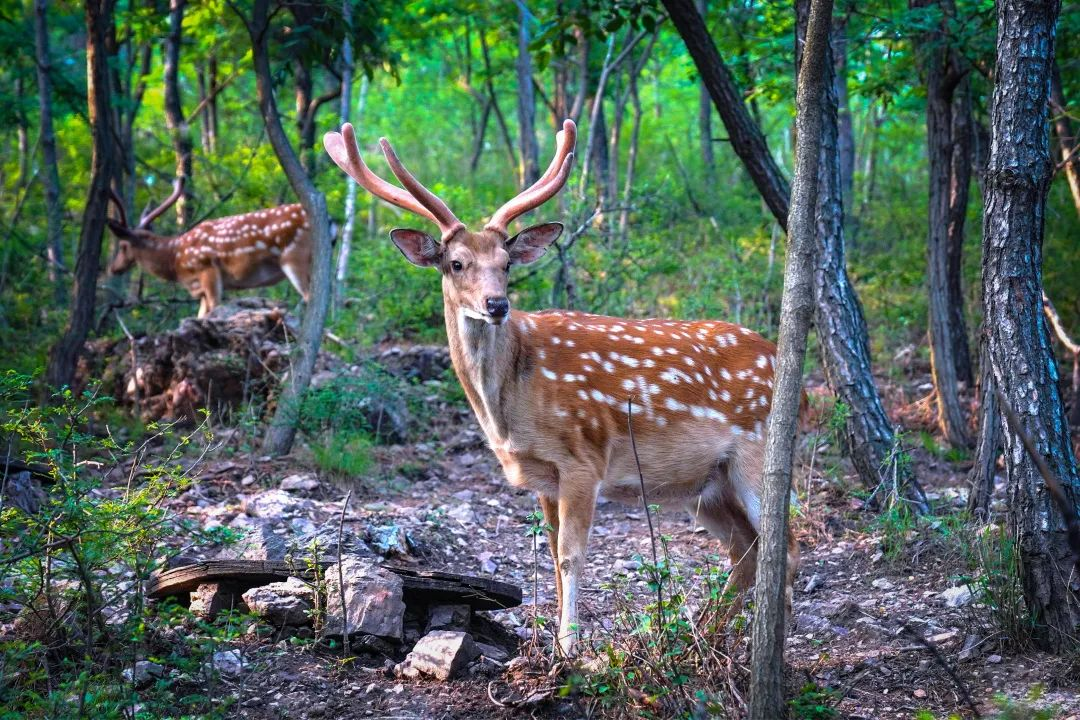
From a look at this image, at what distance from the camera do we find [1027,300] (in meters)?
5.26

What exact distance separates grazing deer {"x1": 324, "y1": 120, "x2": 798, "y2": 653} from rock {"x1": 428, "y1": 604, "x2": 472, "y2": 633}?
20.0 inches

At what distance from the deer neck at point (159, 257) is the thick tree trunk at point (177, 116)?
89 cm

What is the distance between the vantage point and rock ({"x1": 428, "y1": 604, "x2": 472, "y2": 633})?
5.68 metres

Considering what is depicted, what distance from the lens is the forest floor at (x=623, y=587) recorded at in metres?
4.88

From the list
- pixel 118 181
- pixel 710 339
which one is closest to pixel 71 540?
pixel 710 339

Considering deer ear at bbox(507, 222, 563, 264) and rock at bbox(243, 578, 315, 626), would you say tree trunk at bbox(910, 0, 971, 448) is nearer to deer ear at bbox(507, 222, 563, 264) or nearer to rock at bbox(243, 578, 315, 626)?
deer ear at bbox(507, 222, 563, 264)

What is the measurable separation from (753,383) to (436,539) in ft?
8.00

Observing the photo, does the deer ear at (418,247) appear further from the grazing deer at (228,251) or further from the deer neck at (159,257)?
the deer neck at (159,257)

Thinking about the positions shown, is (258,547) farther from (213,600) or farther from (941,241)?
(941,241)

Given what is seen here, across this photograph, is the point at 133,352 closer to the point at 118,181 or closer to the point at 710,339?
the point at 118,181

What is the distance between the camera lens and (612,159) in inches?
725

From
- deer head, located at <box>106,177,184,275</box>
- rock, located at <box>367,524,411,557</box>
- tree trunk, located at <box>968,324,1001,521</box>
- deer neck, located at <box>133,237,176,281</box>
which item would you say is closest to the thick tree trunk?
deer head, located at <box>106,177,184,275</box>

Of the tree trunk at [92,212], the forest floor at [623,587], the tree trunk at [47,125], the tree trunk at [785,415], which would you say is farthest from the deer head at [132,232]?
the tree trunk at [785,415]

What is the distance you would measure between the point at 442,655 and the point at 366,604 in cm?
50
